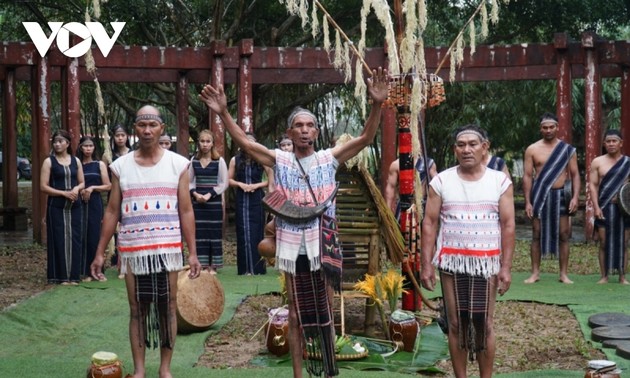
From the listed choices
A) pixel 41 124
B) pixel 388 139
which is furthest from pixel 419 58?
pixel 41 124

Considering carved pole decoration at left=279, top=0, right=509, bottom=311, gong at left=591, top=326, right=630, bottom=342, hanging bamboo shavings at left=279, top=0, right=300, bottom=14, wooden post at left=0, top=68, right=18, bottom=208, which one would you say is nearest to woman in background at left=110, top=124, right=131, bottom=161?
hanging bamboo shavings at left=279, top=0, right=300, bottom=14

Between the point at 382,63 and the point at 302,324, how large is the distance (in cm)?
969

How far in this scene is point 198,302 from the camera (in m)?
7.83

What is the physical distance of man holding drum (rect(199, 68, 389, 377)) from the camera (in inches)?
222

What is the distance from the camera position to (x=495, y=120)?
71.8 feet

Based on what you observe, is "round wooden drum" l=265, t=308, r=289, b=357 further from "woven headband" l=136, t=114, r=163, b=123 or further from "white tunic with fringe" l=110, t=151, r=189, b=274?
"woven headband" l=136, t=114, r=163, b=123

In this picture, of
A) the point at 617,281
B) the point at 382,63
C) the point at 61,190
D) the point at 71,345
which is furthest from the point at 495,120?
the point at 71,345

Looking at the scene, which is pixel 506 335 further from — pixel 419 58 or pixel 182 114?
pixel 182 114

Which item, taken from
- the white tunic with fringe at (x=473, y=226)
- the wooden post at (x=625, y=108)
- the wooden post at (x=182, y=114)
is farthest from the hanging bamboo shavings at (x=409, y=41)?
the wooden post at (x=182, y=114)

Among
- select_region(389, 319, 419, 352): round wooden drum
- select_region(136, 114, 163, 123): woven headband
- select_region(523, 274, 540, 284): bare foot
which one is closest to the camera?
select_region(136, 114, 163, 123): woven headband

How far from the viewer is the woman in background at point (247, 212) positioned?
37.5 feet

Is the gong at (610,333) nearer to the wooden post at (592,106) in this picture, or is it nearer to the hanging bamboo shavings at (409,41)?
the hanging bamboo shavings at (409,41)

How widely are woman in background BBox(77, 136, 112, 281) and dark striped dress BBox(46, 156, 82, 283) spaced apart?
214 mm

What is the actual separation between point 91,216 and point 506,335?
504cm
